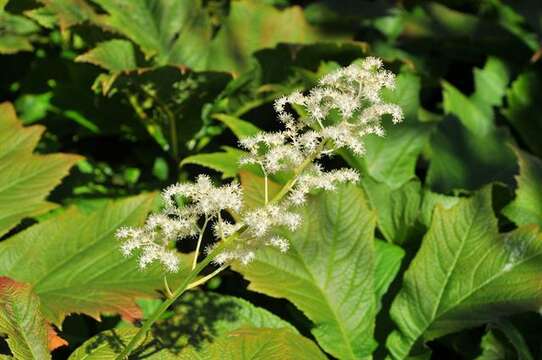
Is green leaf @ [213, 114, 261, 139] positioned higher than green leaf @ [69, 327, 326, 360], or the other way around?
green leaf @ [213, 114, 261, 139]

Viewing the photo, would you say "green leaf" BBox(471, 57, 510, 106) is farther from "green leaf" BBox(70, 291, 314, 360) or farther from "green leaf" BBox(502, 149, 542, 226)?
"green leaf" BBox(70, 291, 314, 360)

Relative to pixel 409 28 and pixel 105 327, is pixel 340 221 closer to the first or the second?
pixel 105 327

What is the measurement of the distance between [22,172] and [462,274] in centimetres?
98

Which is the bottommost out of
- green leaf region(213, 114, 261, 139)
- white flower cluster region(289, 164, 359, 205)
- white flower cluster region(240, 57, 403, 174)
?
green leaf region(213, 114, 261, 139)

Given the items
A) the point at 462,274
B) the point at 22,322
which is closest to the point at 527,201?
the point at 462,274

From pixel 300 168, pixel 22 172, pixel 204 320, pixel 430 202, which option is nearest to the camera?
pixel 300 168

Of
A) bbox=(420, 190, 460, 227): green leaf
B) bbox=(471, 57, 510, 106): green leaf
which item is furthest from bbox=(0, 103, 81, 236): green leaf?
bbox=(471, 57, 510, 106): green leaf

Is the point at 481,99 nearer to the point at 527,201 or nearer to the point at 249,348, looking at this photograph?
the point at 527,201

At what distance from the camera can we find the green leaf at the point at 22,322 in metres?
1.27

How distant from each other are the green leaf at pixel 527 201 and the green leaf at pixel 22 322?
1092 mm

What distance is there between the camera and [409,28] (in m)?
2.73

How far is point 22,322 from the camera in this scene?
4.24 ft

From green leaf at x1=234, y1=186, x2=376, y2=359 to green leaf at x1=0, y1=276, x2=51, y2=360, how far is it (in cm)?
43

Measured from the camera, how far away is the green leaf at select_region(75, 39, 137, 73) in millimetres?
1952
